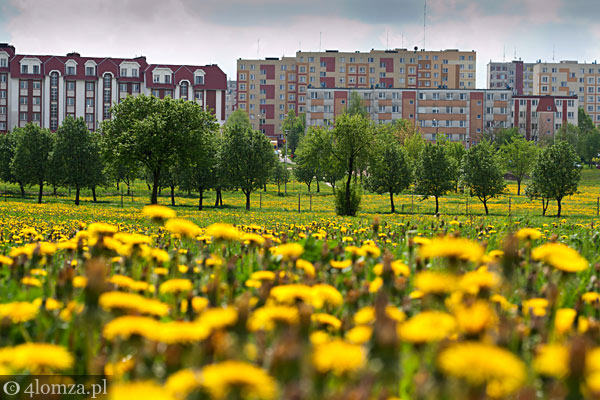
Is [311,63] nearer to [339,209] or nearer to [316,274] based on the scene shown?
[339,209]

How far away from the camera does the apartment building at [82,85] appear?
115 metres

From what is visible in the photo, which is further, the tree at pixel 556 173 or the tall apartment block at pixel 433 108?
→ the tall apartment block at pixel 433 108

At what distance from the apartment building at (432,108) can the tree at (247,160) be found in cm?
8600

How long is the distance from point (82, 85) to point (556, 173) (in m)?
93.8

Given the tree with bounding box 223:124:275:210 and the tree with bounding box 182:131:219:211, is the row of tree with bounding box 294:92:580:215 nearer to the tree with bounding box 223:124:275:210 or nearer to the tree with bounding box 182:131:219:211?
the tree with bounding box 223:124:275:210

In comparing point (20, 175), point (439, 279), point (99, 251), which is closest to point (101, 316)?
point (439, 279)

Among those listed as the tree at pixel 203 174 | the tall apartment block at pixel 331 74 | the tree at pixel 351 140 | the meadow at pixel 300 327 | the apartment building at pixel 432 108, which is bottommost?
the meadow at pixel 300 327

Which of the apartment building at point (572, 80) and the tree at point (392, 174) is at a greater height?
the apartment building at point (572, 80)

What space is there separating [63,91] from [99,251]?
12252 cm

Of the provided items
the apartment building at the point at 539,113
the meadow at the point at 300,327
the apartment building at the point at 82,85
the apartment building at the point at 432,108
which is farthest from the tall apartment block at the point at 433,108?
the meadow at the point at 300,327

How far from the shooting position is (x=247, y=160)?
5484 cm


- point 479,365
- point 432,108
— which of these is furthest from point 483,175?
point 432,108

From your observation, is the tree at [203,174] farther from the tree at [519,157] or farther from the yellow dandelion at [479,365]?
the tree at [519,157]

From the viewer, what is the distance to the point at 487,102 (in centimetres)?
14250
